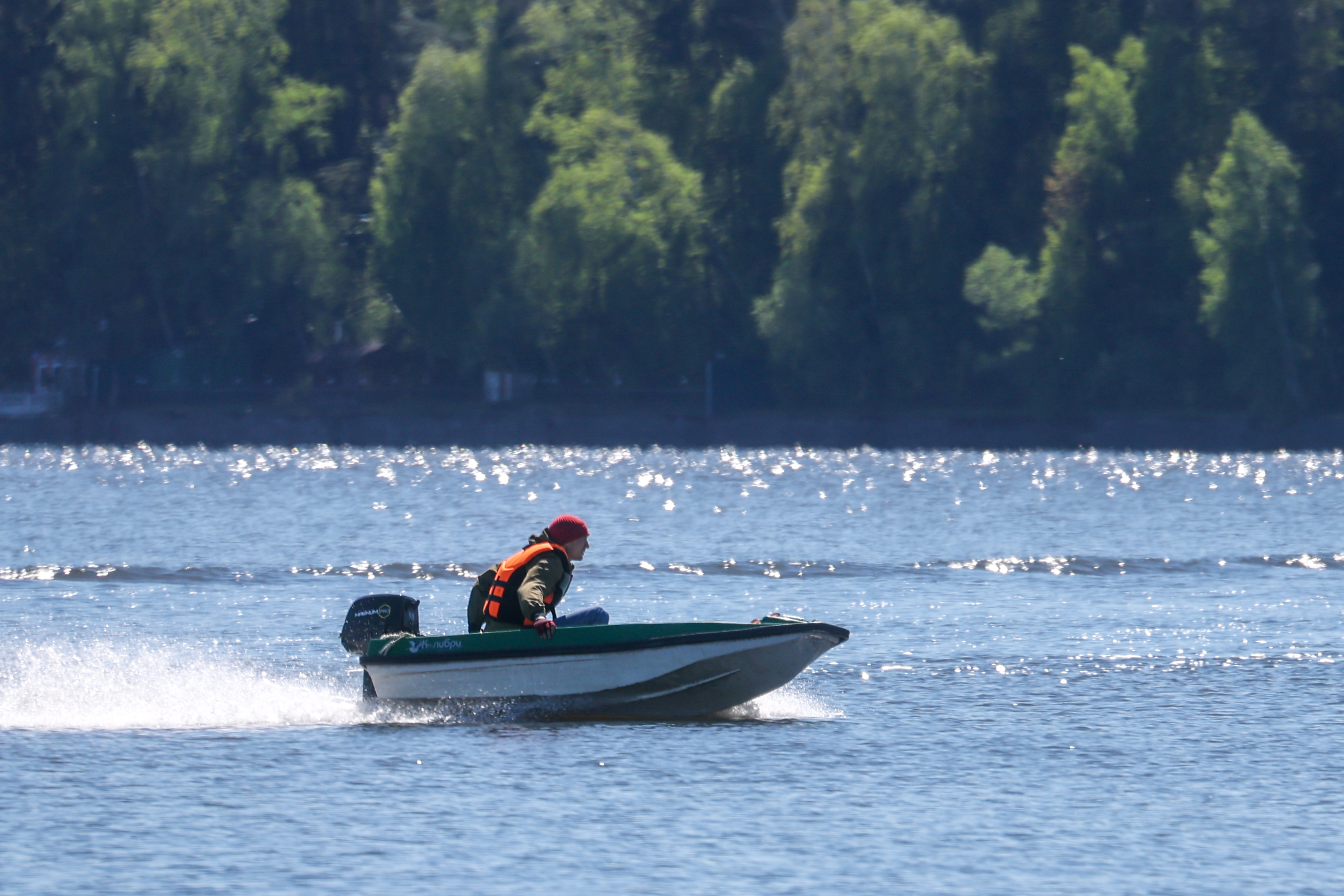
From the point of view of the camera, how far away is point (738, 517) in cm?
5459

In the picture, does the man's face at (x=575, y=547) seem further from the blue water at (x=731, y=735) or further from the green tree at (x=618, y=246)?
the green tree at (x=618, y=246)

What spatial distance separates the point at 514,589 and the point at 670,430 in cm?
8002

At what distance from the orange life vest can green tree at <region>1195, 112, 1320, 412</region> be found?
66.9 metres

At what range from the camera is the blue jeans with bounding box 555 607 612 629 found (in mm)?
19938

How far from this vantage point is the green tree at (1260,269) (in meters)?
82.4

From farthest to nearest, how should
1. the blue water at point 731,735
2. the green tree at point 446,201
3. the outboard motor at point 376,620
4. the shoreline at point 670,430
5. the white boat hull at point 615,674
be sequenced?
the green tree at point 446,201, the shoreline at point 670,430, the outboard motor at point 376,620, the white boat hull at point 615,674, the blue water at point 731,735

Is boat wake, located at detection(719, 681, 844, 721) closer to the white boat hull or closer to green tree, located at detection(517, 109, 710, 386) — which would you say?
the white boat hull

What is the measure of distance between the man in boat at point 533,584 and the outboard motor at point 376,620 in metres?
0.71

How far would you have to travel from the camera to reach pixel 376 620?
20.2m

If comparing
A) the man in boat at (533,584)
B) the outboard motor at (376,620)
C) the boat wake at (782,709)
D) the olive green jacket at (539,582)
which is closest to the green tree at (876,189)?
the boat wake at (782,709)

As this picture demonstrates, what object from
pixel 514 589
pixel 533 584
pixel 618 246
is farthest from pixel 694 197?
pixel 533 584

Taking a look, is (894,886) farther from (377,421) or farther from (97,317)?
(97,317)

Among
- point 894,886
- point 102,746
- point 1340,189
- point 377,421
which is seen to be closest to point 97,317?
point 377,421

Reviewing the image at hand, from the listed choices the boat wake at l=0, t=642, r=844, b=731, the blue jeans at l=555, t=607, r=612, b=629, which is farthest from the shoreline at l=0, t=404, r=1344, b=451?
the blue jeans at l=555, t=607, r=612, b=629
